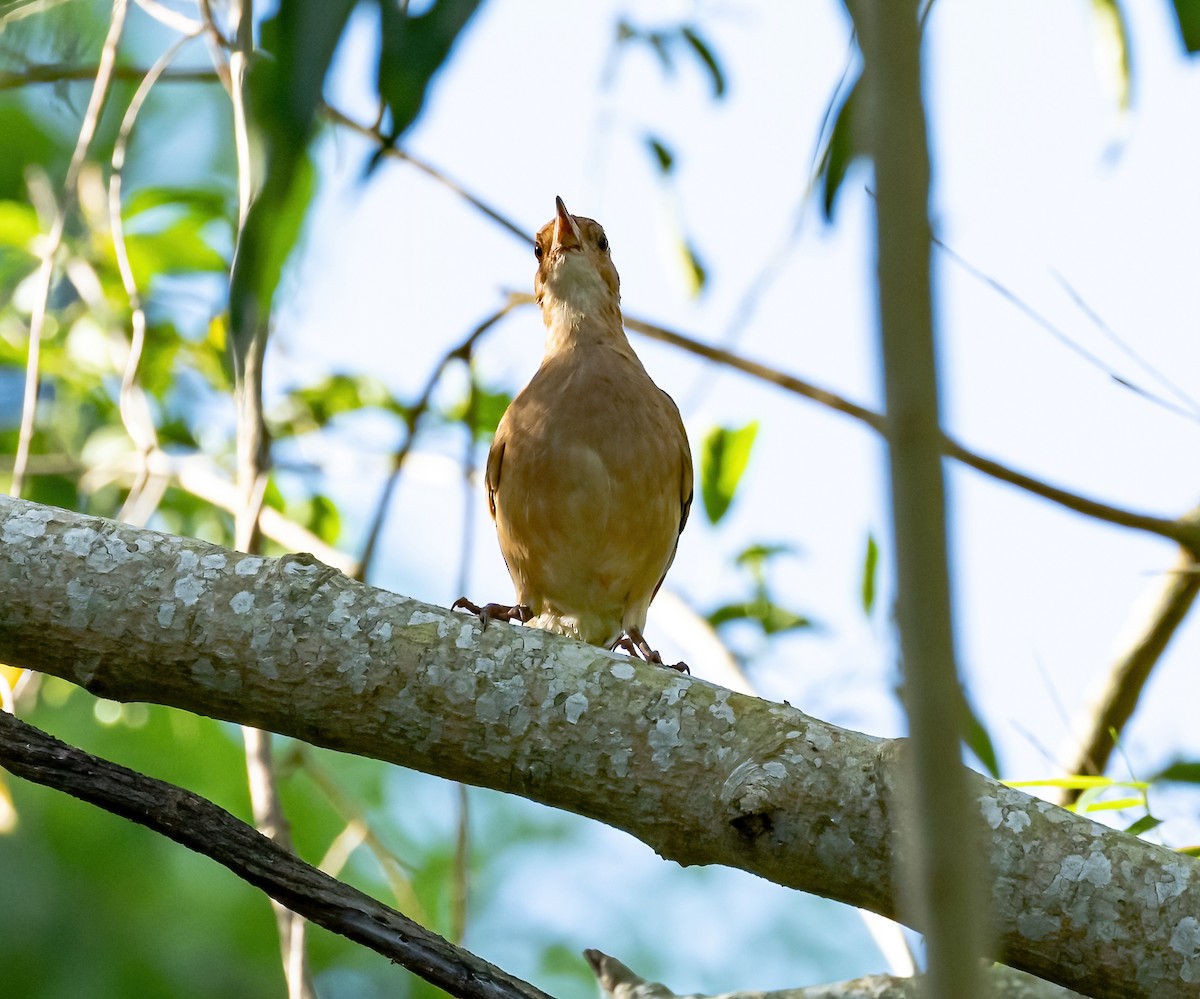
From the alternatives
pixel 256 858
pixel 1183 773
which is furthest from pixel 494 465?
pixel 256 858

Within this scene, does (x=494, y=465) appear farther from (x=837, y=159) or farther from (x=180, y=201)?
(x=837, y=159)

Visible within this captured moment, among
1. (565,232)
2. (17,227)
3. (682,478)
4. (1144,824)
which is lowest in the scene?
(1144,824)

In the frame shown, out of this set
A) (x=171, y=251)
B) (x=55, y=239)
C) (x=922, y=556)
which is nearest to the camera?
(x=922, y=556)

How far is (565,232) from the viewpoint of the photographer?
461cm

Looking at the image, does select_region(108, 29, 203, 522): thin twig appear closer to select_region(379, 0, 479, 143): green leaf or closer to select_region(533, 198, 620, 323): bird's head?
select_region(533, 198, 620, 323): bird's head

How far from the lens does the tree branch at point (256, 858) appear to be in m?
1.92

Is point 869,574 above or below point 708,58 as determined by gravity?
below

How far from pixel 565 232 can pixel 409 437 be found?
1409 mm

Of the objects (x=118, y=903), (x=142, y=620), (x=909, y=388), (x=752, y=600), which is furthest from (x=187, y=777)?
(x=909, y=388)

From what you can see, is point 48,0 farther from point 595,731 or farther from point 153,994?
point 153,994

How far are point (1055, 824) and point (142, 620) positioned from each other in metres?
1.52

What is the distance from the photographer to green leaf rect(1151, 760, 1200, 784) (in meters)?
3.44

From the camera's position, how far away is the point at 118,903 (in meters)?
8.81

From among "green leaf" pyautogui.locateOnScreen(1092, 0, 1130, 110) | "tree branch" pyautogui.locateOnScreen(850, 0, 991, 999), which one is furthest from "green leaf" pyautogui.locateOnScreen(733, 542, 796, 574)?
"tree branch" pyautogui.locateOnScreen(850, 0, 991, 999)
